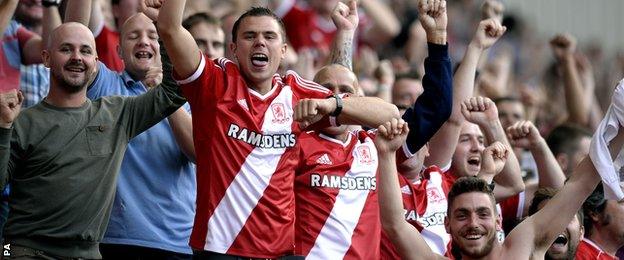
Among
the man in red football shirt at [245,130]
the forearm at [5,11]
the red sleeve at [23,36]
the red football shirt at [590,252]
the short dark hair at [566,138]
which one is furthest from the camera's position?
the short dark hair at [566,138]

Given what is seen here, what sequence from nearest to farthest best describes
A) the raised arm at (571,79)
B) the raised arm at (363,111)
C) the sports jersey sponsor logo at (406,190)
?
the raised arm at (363,111) < the sports jersey sponsor logo at (406,190) < the raised arm at (571,79)

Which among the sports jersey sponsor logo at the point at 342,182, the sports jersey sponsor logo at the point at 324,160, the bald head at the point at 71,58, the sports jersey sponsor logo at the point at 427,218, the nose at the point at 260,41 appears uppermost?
the nose at the point at 260,41

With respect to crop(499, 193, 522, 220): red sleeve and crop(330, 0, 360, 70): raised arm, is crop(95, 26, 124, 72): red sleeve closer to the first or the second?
crop(330, 0, 360, 70): raised arm

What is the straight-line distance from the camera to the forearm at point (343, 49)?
8711mm

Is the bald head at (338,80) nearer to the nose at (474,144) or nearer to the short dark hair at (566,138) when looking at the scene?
the nose at (474,144)

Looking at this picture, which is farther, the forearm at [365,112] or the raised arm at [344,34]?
the raised arm at [344,34]

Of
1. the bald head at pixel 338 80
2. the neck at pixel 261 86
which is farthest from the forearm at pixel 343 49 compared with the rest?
the neck at pixel 261 86

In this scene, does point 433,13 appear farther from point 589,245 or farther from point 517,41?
point 517,41

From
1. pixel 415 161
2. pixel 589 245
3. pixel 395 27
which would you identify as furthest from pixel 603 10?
pixel 415 161

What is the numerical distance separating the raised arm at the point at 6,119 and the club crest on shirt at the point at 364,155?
6.52 ft

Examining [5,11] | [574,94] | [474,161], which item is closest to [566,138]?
[574,94]

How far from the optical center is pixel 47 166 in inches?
281

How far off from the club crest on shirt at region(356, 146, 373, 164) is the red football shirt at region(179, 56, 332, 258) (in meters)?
0.78

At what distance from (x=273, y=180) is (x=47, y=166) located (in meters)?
1.16
